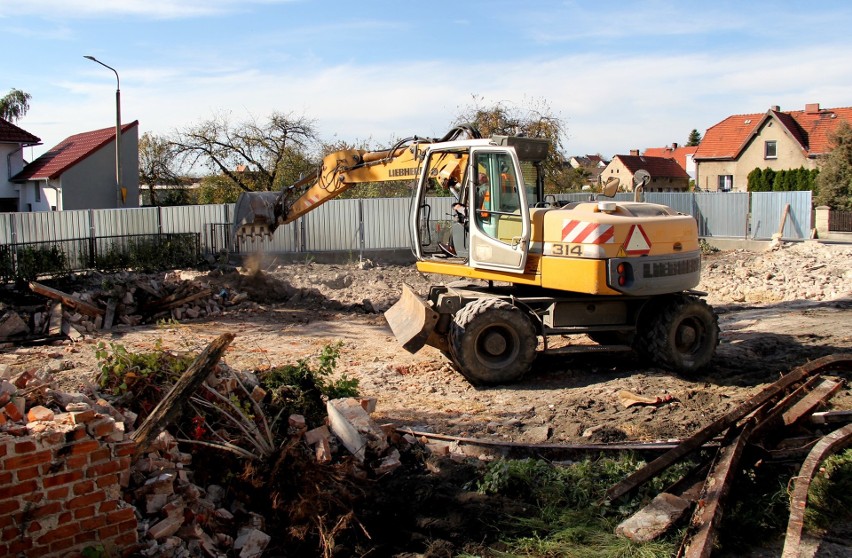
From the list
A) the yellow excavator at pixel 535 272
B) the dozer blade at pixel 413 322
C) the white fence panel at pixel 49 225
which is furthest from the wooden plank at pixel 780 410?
the white fence panel at pixel 49 225

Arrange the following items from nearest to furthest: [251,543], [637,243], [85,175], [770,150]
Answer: [251,543] < [637,243] < [85,175] < [770,150]

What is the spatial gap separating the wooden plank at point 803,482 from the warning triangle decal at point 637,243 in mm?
3018

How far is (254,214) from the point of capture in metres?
12.3

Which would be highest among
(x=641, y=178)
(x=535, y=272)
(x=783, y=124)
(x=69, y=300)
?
(x=783, y=124)

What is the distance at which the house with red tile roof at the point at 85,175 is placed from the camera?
32.9 metres

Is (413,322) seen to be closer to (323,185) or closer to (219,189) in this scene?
(323,185)

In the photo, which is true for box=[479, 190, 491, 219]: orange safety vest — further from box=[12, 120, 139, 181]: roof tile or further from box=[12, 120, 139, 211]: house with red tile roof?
box=[12, 120, 139, 181]: roof tile

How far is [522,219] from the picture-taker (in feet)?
28.9

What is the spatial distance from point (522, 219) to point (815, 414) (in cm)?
361

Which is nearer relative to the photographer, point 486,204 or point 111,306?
point 486,204

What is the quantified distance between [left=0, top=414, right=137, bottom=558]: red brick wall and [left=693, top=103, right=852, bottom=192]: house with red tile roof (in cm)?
4119

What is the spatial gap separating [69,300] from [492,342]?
25.5 feet

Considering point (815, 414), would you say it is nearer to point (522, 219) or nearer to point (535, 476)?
point (535, 476)

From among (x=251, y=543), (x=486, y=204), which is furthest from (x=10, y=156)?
(x=251, y=543)
